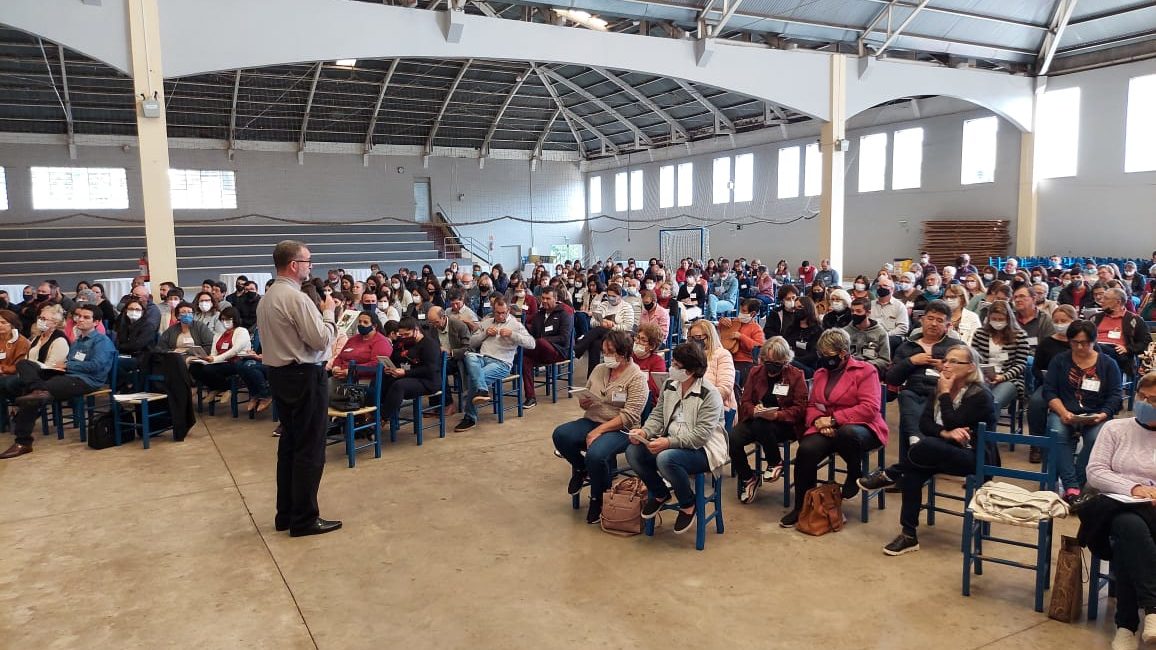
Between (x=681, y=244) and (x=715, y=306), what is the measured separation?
12.2 metres

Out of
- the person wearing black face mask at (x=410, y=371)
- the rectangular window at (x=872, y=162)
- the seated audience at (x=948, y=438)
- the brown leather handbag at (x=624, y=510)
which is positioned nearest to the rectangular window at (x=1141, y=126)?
the rectangular window at (x=872, y=162)

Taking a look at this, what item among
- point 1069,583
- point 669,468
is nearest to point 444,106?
point 669,468

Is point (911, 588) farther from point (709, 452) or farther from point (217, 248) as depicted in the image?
point (217, 248)

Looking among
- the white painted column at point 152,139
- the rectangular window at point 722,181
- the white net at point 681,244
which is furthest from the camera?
the white net at point 681,244

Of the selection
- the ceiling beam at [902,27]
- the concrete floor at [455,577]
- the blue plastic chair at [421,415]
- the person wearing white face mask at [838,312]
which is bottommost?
the concrete floor at [455,577]

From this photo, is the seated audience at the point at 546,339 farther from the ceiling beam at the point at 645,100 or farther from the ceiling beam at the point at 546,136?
the ceiling beam at the point at 546,136

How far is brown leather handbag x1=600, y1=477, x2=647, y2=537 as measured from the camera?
4062 millimetres

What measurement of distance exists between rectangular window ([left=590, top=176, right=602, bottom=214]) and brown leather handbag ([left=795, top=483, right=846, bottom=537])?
2322cm

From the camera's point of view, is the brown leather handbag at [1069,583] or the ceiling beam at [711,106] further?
the ceiling beam at [711,106]

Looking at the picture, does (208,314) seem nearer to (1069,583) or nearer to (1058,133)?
(1069,583)

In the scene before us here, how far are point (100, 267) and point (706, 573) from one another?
61.2 feet

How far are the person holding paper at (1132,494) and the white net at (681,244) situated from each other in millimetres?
18427

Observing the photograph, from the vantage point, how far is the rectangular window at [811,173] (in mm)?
18969

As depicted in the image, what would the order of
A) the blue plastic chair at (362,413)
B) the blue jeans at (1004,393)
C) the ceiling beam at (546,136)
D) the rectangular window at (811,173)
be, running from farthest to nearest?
the ceiling beam at (546,136) < the rectangular window at (811,173) < the blue plastic chair at (362,413) < the blue jeans at (1004,393)
